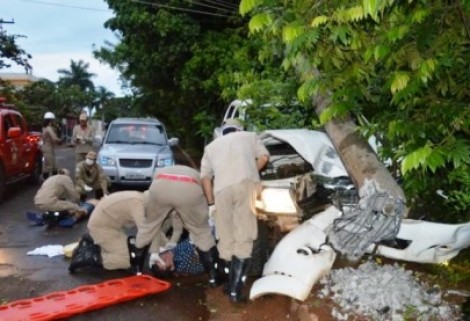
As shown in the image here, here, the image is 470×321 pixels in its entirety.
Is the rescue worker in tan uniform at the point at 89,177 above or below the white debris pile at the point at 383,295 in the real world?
above

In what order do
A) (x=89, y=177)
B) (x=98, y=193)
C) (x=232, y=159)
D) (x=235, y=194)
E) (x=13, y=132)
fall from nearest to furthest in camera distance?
(x=235, y=194)
(x=232, y=159)
(x=89, y=177)
(x=98, y=193)
(x=13, y=132)

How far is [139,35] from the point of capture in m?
16.8

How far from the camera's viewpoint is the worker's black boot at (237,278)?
17.4 feet

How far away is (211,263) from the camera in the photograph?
230 inches

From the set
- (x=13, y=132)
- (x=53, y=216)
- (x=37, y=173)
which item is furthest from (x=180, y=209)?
(x=37, y=173)

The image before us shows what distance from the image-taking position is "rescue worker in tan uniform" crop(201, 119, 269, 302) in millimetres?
5293

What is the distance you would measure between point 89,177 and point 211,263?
16.1 feet

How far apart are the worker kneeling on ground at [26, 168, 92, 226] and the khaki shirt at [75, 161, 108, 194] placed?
922 millimetres

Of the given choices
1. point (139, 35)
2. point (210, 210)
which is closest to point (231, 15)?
point (139, 35)

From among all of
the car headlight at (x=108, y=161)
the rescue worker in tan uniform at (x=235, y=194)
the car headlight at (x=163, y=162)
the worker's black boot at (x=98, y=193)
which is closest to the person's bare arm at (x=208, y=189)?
the rescue worker in tan uniform at (x=235, y=194)

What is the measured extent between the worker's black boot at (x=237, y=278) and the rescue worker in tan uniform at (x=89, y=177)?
17.1 feet

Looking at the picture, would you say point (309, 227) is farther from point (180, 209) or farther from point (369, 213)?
point (180, 209)

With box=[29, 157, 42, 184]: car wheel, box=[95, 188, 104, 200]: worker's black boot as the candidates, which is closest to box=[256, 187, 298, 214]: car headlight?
box=[95, 188, 104, 200]: worker's black boot

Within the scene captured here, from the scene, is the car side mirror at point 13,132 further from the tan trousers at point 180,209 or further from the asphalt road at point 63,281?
the tan trousers at point 180,209
